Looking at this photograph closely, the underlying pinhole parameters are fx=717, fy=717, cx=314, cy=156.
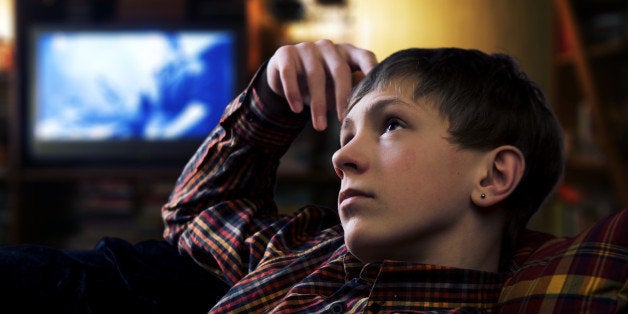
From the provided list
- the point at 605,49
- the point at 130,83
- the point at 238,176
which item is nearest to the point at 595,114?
the point at 605,49

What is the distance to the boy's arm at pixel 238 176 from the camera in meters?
1.01

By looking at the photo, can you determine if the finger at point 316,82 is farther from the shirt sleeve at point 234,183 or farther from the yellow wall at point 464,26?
the yellow wall at point 464,26

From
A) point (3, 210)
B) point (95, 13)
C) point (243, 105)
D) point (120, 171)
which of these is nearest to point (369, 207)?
point (243, 105)

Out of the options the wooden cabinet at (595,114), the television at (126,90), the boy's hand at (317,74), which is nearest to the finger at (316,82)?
the boy's hand at (317,74)

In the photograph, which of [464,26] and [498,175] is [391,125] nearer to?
[498,175]

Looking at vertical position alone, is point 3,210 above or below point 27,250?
below

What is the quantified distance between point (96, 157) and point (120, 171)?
0.66ft

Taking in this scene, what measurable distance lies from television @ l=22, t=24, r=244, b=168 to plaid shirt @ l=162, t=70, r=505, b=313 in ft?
6.59

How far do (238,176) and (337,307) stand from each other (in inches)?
13.8

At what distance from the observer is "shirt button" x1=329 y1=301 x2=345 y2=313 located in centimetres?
82

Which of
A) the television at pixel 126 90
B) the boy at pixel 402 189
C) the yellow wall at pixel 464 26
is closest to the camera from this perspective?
the boy at pixel 402 189

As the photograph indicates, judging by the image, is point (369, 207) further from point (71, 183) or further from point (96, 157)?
point (71, 183)

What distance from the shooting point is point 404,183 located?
803 millimetres

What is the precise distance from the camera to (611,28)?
3.02 meters
